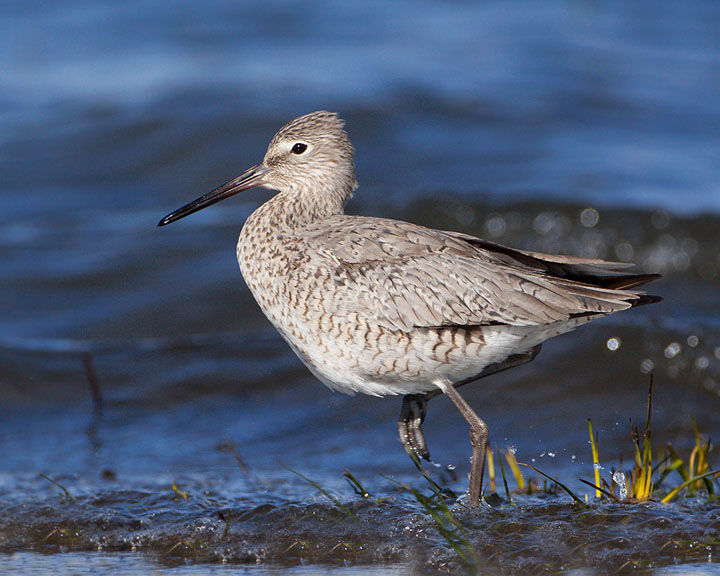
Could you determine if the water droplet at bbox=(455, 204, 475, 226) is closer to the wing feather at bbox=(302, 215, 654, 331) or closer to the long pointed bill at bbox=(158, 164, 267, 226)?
the long pointed bill at bbox=(158, 164, 267, 226)

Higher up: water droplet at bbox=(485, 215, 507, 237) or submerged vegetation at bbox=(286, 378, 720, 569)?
water droplet at bbox=(485, 215, 507, 237)

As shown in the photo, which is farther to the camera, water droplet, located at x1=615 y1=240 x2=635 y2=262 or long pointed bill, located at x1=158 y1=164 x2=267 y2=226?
water droplet, located at x1=615 y1=240 x2=635 y2=262

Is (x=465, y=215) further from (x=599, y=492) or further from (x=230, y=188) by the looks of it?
(x=599, y=492)

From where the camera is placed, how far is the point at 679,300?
9484mm

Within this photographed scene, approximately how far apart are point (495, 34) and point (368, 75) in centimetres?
258

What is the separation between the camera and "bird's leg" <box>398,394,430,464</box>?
5773mm

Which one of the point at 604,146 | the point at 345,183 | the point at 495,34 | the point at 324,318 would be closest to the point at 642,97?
the point at 604,146

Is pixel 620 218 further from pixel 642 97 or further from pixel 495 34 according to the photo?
pixel 495 34

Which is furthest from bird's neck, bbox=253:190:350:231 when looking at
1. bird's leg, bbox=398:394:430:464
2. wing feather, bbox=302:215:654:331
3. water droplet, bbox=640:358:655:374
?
water droplet, bbox=640:358:655:374

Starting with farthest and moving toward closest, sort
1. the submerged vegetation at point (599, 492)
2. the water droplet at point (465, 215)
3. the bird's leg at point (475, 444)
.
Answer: the water droplet at point (465, 215) < the bird's leg at point (475, 444) < the submerged vegetation at point (599, 492)

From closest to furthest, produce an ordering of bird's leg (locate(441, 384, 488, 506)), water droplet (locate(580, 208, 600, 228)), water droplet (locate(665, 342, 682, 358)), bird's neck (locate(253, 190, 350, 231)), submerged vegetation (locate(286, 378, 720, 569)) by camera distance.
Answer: submerged vegetation (locate(286, 378, 720, 569))
bird's leg (locate(441, 384, 488, 506))
bird's neck (locate(253, 190, 350, 231))
water droplet (locate(665, 342, 682, 358))
water droplet (locate(580, 208, 600, 228))

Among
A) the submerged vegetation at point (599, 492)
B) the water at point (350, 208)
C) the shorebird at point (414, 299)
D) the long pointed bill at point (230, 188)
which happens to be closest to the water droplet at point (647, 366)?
the water at point (350, 208)

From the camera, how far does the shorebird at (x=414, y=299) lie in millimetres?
5141

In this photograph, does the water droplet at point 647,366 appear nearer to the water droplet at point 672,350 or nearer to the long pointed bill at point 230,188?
the water droplet at point 672,350
